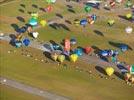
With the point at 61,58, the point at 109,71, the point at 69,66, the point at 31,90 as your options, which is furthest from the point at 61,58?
the point at 31,90

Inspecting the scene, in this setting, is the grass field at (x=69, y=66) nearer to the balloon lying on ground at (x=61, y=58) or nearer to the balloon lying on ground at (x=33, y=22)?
the balloon lying on ground at (x=61, y=58)

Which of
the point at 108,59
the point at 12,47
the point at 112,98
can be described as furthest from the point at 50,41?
the point at 112,98

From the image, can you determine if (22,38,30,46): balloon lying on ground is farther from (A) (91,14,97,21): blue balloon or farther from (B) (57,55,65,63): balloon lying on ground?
(A) (91,14,97,21): blue balloon

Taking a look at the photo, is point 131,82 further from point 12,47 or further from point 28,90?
point 12,47

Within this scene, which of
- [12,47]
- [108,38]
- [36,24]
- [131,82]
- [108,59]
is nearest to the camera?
[131,82]

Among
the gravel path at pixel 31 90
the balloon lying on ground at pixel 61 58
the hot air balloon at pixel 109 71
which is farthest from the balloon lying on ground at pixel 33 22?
the hot air balloon at pixel 109 71

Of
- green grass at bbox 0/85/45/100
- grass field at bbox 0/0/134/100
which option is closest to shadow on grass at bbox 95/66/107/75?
grass field at bbox 0/0/134/100
